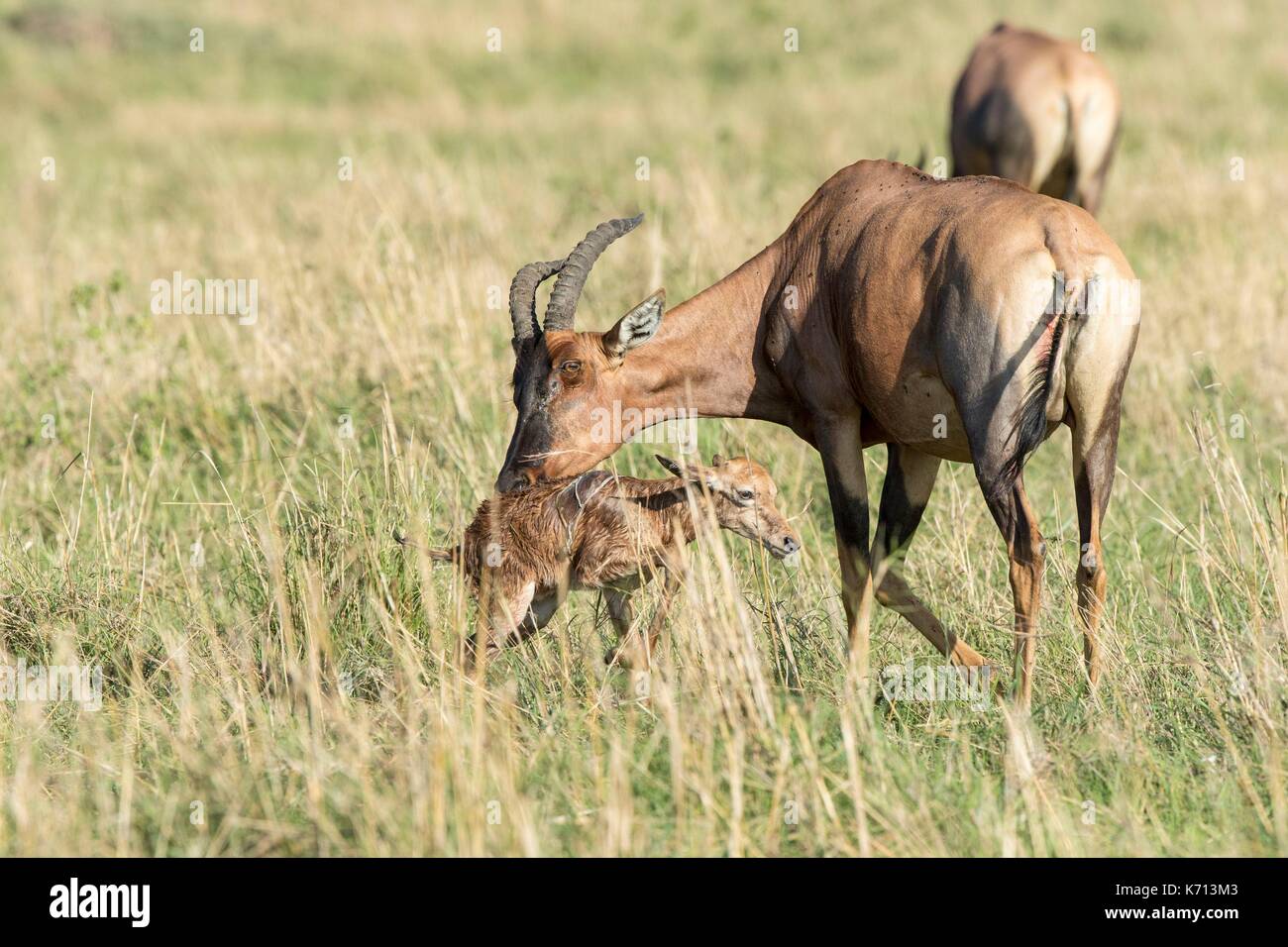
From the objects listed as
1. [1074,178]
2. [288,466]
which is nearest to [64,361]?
[288,466]

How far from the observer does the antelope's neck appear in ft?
21.0

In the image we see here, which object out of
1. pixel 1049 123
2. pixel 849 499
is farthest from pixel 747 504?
pixel 1049 123

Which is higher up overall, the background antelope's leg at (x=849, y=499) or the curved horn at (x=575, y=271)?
the curved horn at (x=575, y=271)

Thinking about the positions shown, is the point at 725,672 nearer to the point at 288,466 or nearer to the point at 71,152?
the point at 288,466

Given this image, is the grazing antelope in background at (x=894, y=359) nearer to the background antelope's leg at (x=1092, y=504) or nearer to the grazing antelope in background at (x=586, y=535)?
the background antelope's leg at (x=1092, y=504)

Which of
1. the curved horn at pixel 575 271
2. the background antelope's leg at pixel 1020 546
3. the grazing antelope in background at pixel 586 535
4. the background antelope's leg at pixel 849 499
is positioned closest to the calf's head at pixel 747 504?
the grazing antelope in background at pixel 586 535

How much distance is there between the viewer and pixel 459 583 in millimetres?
5824

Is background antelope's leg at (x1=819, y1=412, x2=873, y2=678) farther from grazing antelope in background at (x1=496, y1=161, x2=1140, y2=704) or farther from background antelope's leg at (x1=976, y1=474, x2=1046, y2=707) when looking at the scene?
background antelope's leg at (x1=976, y1=474, x2=1046, y2=707)

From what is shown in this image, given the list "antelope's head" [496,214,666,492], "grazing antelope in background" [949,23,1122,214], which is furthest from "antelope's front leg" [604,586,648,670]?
"grazing antelope in background" [949,23,1122,214]

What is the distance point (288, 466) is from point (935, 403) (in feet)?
11.3

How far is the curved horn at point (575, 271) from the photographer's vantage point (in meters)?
6.23

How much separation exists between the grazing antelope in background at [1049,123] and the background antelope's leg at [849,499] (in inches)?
272

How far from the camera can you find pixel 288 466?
793 centimetres

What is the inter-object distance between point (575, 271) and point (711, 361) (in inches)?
24.8
